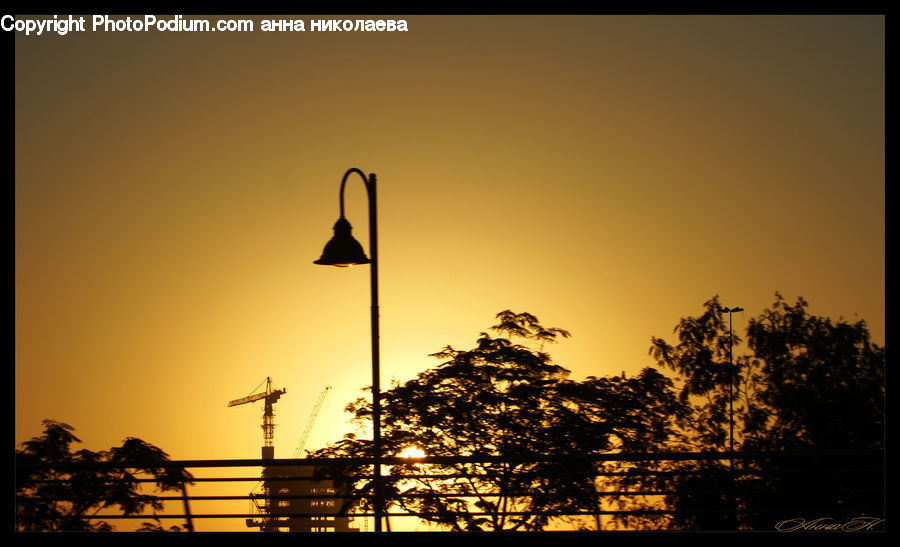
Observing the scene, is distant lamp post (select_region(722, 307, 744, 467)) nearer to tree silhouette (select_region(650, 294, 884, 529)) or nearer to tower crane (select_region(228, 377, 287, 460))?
tree silhouette (select_region(650, 294, 884, 529))

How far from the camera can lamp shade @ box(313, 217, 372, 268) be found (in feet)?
36.8

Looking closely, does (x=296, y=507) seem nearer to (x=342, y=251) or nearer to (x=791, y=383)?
(x=342, y=251)

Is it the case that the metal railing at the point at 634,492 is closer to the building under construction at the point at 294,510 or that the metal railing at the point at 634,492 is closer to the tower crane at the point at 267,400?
the building under construction at the point at 294,510

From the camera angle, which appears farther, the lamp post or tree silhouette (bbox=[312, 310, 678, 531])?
tree silhouette (bbox=[312, 310, 678, 531])

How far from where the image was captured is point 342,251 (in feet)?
36.9

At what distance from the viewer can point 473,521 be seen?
14.5m

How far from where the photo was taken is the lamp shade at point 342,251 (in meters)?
11.2

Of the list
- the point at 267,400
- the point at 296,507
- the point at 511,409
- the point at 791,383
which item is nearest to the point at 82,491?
the point at 296,507

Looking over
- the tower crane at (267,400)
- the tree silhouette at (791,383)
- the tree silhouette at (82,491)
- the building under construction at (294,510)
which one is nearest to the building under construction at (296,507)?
the building under construction at (294,510)

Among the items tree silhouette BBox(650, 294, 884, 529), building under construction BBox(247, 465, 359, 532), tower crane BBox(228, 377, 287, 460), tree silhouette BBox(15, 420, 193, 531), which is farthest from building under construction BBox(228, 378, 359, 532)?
tower crane BBox(228, 377, 287, 460)
